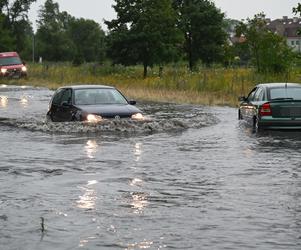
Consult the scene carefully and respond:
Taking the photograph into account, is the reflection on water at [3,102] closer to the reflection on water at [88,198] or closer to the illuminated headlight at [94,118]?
the illuminated headlight at [94,118]

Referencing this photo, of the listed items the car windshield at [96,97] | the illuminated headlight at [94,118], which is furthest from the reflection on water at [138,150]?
the car windshield at [96,97]

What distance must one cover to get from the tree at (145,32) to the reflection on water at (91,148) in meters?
32.9

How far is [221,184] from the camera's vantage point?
10688 mm

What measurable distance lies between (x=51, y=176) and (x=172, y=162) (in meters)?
2.68

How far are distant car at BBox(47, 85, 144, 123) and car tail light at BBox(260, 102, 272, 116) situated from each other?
3.26 m

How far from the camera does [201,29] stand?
64.1 m

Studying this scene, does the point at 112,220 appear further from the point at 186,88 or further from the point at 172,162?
the point at 186,88

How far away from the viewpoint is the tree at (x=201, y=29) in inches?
2506

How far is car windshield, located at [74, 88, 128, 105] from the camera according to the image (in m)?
19.6

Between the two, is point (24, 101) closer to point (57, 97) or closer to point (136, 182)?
point (57, 97)

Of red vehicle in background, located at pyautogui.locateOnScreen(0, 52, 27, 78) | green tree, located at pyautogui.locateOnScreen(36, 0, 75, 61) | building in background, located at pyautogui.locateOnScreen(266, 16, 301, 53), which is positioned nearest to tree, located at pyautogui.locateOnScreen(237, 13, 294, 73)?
red vehicle in background, located at pyautogui.locateOnScreen(0, 52, 27, 78)

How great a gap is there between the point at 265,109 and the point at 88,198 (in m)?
10.0

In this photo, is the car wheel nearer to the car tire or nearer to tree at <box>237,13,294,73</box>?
the car tire

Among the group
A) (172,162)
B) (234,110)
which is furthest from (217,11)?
(172,162)
